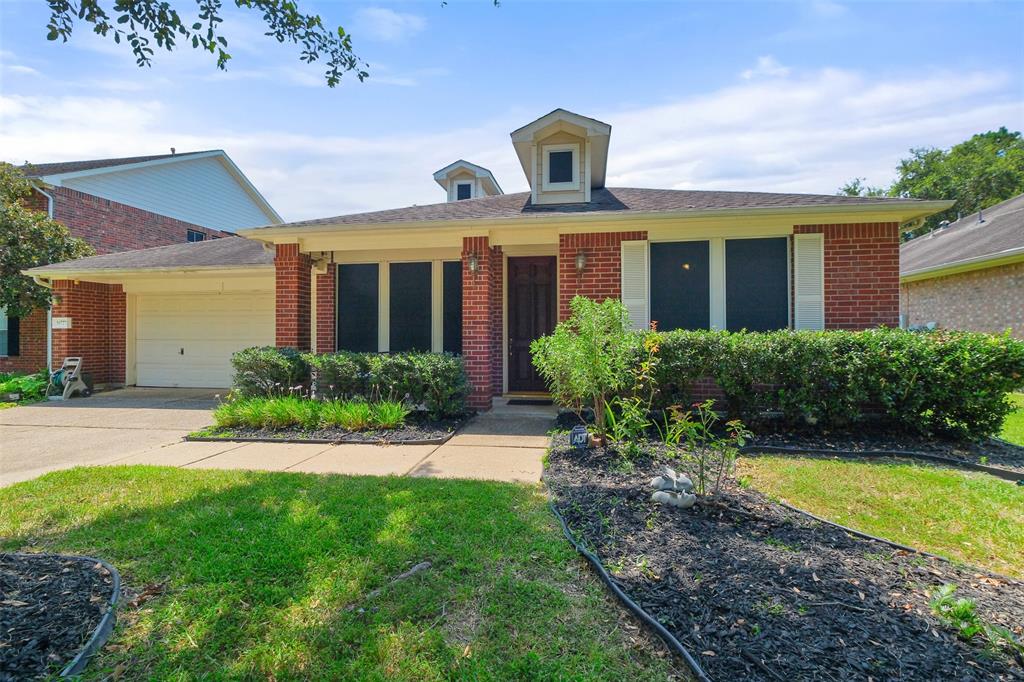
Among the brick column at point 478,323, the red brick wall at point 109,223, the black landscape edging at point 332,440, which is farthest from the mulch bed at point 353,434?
the red brick wall at point 109,223

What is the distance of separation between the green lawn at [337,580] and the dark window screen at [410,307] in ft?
15.4

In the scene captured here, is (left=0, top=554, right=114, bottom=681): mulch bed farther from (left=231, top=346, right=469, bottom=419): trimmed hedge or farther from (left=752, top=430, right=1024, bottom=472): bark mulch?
(left=752, top=430, right=1024, bottom=472): bark mulch

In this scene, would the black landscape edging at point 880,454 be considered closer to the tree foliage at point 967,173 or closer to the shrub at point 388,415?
the shrub at point 388,415

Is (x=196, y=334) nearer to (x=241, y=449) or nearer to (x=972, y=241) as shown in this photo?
(x=241, y=449)

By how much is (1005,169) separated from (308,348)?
33.1 metres

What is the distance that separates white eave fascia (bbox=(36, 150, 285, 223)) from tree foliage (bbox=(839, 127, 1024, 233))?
2948cm

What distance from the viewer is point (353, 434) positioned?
20.7 feet

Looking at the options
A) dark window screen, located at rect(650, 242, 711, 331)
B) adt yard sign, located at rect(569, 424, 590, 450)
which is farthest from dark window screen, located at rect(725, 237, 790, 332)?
adt yard sign, located at rect(569, 424, 590, 450)

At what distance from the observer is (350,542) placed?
120 inches

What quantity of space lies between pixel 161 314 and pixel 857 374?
13409mm

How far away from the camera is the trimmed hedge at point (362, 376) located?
686 cm

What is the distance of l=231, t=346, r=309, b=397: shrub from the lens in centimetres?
746

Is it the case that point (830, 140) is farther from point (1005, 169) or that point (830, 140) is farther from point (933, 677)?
point (1005, 169)

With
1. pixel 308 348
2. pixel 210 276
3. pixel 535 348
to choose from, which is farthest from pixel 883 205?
pixel 210 276
